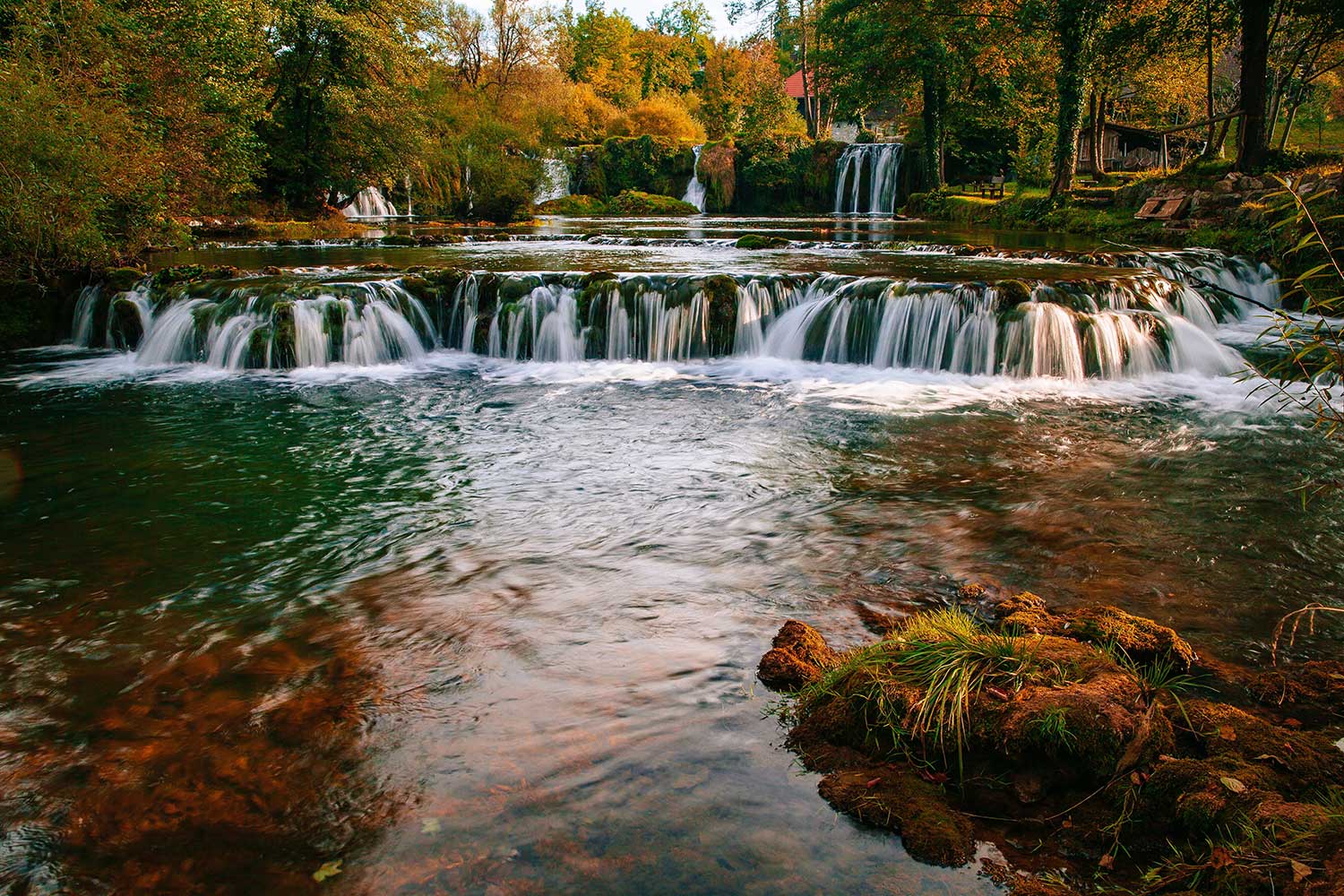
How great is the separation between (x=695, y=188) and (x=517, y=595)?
5015 cm

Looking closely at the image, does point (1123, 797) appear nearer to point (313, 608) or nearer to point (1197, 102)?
point (313, 608)

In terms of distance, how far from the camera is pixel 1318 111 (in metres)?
47.9

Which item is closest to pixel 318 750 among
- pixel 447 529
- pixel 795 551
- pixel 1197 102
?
pixel 447 529

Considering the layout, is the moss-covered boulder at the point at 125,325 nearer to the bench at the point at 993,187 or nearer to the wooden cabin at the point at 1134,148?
the bench at the point at 993,187

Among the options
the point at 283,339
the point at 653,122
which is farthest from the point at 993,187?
the point at 283,339

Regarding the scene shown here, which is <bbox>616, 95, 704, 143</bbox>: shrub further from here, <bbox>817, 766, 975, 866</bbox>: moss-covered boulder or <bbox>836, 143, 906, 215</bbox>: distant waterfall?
<bbox>817, 766, 975, 866</bbox>: moss-covered boulder

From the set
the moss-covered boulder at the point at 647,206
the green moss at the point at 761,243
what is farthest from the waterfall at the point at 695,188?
the green moss at the point at 761,243

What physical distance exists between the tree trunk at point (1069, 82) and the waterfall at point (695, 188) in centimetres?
2560

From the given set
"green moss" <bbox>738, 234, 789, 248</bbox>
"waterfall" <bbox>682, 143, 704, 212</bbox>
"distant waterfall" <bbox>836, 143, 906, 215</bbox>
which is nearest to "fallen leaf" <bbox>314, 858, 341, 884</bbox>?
"green moss" <bbox>738, 234, 789, 248</bbox>

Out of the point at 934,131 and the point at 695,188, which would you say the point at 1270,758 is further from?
the point at 695,188

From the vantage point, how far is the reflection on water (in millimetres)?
3189

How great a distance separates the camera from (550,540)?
649cm

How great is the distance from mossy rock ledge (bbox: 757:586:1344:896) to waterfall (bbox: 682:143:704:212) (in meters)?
50.0

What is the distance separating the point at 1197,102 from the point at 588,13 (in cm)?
6380
